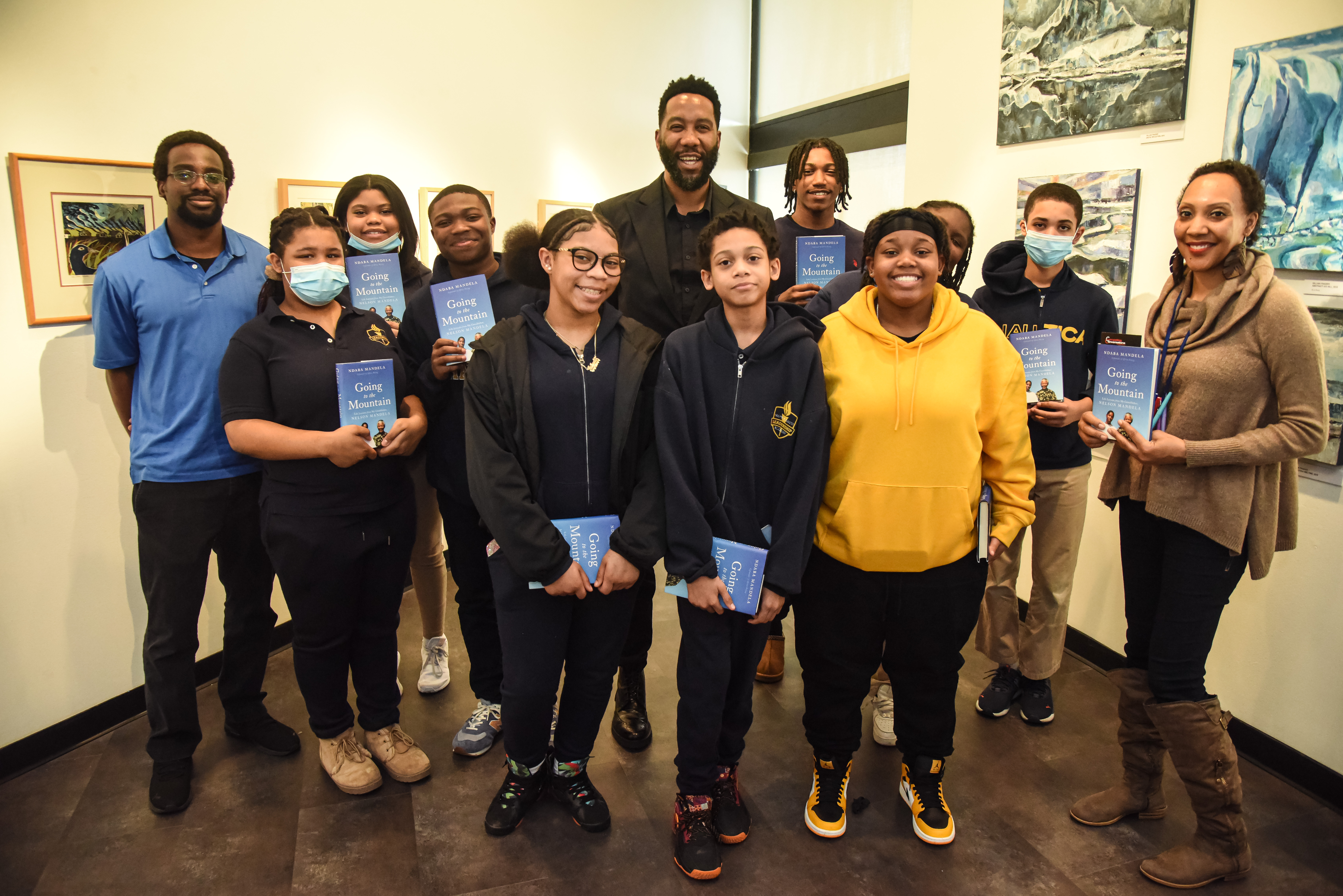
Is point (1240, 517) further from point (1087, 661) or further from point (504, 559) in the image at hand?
point (504, 559)

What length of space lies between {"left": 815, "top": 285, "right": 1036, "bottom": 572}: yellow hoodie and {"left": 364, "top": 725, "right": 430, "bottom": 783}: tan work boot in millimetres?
1632

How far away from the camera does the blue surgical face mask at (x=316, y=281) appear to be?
92.1 inches

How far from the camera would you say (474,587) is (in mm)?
2801

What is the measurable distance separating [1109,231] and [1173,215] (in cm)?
28

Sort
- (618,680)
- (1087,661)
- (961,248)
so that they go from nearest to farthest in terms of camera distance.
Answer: (961,248)
(618,680)
(1087,661)

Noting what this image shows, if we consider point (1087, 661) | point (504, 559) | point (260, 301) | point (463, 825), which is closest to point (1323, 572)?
point (1087, 661)

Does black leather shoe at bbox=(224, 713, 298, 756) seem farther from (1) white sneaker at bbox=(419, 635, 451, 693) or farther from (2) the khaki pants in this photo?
(2) the khaki pants

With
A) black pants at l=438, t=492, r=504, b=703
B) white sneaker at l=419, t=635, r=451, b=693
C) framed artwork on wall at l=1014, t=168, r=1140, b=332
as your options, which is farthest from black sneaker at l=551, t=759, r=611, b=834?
framed artwork on wall at l=1014, t=168, r=1140, b=332

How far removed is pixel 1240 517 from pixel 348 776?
2841mm

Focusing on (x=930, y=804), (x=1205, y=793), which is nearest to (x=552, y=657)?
(x=930, y=804)

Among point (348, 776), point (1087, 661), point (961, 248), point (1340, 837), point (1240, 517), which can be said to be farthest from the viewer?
point (1087, 661)

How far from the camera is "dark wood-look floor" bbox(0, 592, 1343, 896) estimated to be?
223 cm

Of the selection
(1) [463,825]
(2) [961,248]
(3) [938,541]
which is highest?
(2) [961,248]

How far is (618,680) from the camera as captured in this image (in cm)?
310
